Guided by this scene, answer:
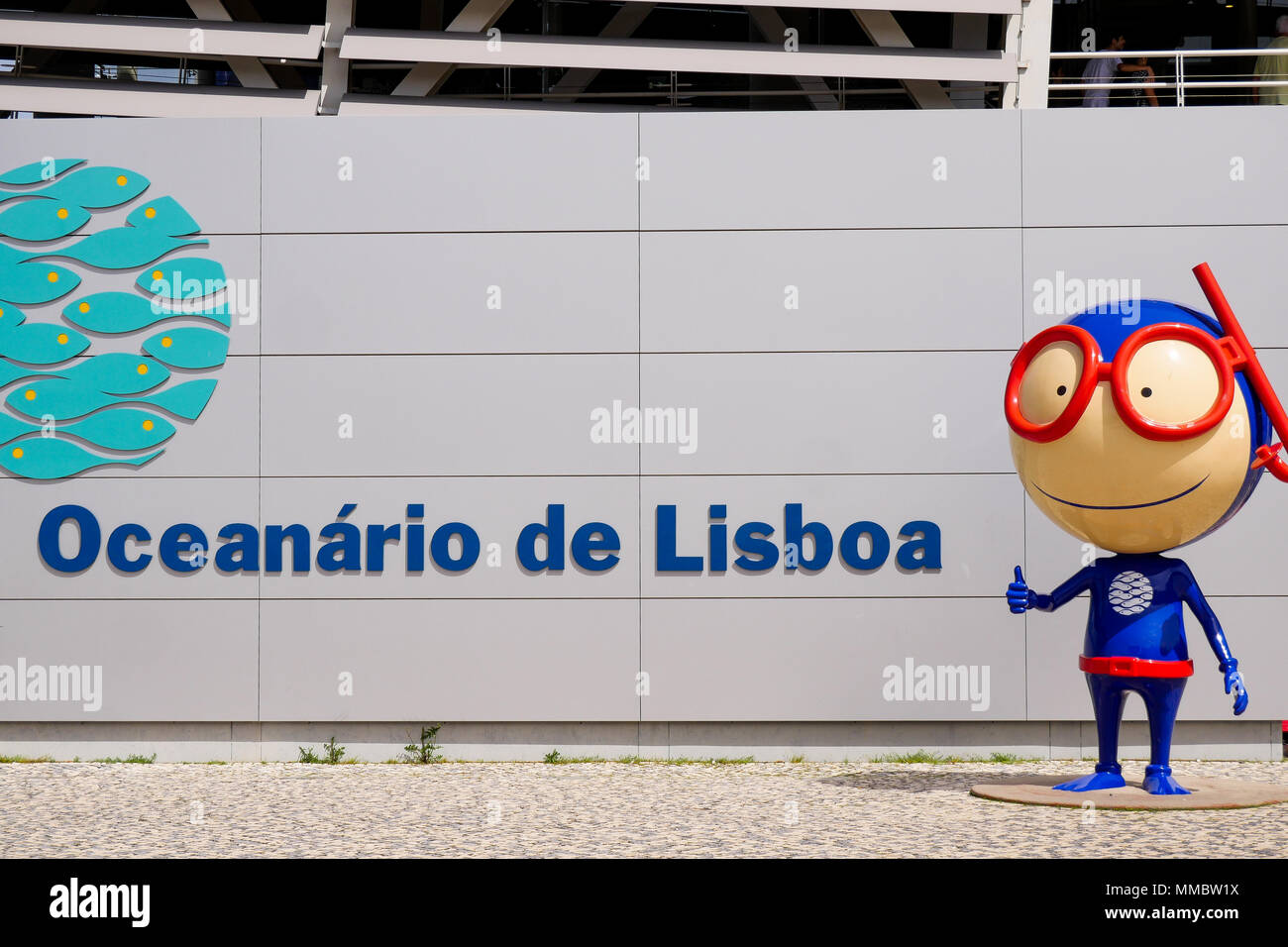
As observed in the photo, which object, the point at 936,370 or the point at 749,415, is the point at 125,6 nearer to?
the point at 749,415

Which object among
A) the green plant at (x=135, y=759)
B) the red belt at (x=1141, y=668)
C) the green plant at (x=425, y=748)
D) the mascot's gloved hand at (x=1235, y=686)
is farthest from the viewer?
the green plant at (x=135, y=759)

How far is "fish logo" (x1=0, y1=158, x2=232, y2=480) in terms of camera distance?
36.8ft

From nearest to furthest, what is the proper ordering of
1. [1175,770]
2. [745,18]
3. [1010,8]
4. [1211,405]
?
1. [1211,405]
2. [1175,770]
3. [1010,8]
4. [745,18]

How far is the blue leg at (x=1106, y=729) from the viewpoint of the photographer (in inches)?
337

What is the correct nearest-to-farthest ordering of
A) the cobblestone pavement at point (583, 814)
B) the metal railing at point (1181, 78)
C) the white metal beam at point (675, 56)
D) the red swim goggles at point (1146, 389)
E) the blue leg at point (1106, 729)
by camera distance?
the cobblestone pavement at point (583, 814)
the red swim goggles at point (1146, 389)
the blue leg at point (1106, 729)
the metal railing at point (1181, 78)
the white metal beam at point (675, 56)

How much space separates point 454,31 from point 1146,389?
7.54 metres

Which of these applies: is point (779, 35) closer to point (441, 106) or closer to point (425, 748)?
point (441, 106)

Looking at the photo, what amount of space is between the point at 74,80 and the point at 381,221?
4.02 m

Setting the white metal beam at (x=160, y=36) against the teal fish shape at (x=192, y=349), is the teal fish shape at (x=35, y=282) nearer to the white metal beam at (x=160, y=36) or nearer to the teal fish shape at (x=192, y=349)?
the teal fish shape at (x=192, y=349)

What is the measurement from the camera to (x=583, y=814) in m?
8.68

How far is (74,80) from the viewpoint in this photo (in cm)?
1307

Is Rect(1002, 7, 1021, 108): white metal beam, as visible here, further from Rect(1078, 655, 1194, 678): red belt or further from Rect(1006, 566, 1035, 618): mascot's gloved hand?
Rect(1078, 655, 1194, 678): red belt

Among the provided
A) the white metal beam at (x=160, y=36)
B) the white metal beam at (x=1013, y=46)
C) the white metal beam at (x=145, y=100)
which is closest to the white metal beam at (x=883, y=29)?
the white metal beam at (x=1013, y=46)

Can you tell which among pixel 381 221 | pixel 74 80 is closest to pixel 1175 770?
pixel 381 221
